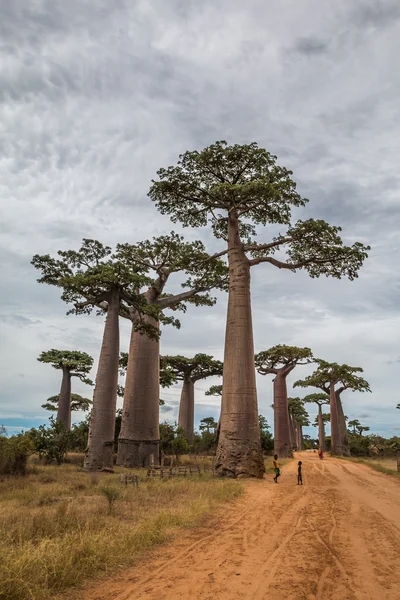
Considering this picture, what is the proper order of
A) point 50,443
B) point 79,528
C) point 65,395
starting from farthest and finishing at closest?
point 65,395 → point 50,443 → point 79,528

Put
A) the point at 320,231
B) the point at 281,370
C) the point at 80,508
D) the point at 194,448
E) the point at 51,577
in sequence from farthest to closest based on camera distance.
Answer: the point at 281,370 < the point at 194,448 < the point at 320,231 < the point at 80,508 < the point at 51,577

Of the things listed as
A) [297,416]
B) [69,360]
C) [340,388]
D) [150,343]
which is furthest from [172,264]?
[297,416]

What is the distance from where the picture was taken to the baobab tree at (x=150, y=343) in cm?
1869

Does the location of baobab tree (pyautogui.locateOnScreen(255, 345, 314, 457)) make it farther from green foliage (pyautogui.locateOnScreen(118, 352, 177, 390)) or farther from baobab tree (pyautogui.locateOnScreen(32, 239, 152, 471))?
baobab tree (pyautogui.locateOnScreen(32, 239, 152, 471))

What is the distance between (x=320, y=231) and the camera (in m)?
15.5

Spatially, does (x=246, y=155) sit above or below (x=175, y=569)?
above

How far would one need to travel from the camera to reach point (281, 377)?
32812mm

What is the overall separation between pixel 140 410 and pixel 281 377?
17.0 m

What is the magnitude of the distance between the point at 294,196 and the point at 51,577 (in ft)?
51.4

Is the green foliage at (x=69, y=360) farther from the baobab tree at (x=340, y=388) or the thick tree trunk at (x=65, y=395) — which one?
the baobab tree at (x=340, y=388)

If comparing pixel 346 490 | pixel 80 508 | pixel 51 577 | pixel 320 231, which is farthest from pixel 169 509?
pixel 320 231

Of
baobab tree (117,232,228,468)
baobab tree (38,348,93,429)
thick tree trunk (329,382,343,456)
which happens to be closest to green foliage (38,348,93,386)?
baobab tree (38,348,93,429)

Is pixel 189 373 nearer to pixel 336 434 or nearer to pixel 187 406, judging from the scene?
pixel 187 406

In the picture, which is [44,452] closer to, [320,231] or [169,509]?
[169,509]
